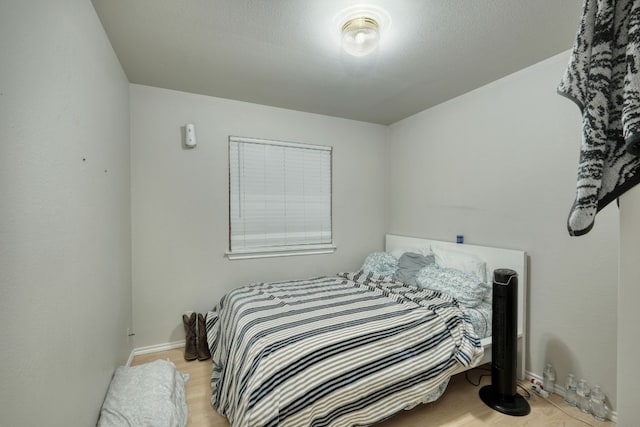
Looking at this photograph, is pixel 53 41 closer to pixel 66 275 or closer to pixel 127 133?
pixel 66 275

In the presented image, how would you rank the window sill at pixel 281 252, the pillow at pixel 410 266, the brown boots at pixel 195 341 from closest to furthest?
the brown boots at pixel 195 341, the pillow at pixel 410 266, the window sill at pixel 281 252

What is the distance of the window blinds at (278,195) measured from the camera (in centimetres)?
313

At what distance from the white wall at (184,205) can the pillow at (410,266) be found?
3.40 ft

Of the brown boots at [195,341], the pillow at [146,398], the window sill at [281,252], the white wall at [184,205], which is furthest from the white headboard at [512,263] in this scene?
the brown boots at [195,341]

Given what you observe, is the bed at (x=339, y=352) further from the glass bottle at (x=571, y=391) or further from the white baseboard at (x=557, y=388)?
the glass bottle at (x=571, y=391)

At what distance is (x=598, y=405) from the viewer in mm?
1904

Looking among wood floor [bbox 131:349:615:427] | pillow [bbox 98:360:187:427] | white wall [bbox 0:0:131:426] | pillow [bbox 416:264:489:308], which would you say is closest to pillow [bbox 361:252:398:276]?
pillow [bbox 416:264:489:308]

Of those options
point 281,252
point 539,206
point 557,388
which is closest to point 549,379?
point 557,388

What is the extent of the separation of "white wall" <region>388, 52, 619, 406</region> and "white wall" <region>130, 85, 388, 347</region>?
5.59 ft

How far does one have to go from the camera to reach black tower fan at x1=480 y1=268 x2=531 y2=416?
203 centimetres

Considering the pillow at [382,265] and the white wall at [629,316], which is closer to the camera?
the white wall at [629,316]

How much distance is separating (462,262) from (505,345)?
80cm

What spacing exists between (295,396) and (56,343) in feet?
3.63

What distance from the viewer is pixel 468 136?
289 cm
